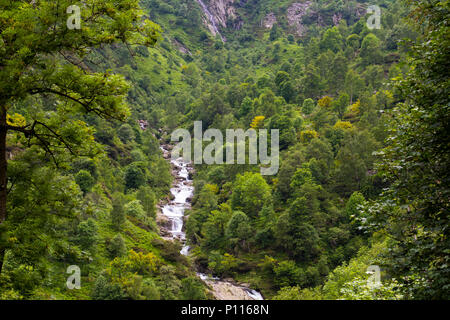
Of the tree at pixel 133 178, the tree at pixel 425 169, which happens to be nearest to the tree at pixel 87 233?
the tree at pixel 425 169

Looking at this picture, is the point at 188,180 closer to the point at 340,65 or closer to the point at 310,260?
the point at 310,260

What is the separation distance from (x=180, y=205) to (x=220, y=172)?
378 inches

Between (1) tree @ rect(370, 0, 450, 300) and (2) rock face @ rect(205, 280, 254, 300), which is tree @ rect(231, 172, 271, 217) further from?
(1) tree @ rect(370, 0, 450, 300)

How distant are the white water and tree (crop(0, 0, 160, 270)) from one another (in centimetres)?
3302

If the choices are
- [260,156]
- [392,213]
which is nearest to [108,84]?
[392,213]

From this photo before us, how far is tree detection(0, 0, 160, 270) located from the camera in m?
8.30

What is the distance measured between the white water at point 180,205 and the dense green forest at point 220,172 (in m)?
1.74

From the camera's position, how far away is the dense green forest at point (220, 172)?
939cm

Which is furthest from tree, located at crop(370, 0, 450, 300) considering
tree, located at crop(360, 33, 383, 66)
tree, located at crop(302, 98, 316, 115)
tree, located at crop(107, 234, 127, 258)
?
tree, located at crop(360, 33, 383, 66)

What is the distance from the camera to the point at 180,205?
6288 centimetres

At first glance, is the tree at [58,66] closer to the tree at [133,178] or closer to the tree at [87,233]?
the tree at [87,233]

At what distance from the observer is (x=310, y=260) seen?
139 ft

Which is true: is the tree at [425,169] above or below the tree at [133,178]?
below

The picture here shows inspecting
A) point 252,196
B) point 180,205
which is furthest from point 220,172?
point 252,196
